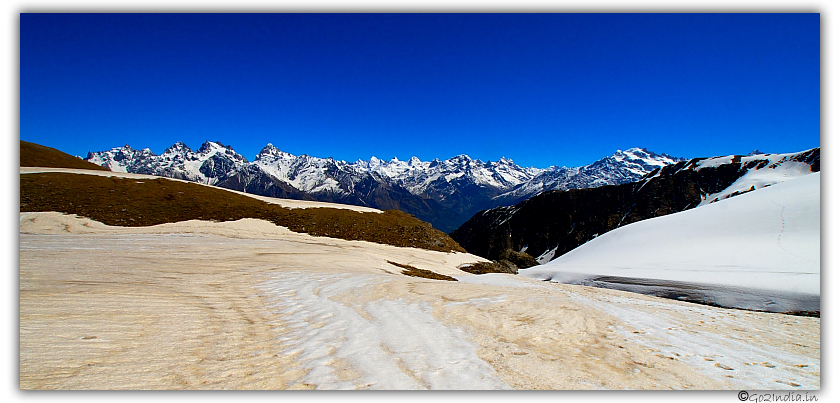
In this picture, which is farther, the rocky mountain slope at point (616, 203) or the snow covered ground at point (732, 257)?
the rocky mountain slope at point (616, 203)

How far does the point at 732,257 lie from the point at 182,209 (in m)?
40.4

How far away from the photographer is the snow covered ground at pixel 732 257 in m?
11.0

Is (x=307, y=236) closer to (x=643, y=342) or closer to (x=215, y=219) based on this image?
(x=215, y=219)

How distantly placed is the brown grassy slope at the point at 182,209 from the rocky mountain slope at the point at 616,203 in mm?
103236

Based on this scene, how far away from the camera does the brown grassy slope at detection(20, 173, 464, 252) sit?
27.0m

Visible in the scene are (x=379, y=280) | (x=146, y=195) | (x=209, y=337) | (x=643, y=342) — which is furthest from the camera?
(x=146, y=195)

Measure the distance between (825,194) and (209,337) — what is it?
41.7ft

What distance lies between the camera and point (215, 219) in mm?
29359

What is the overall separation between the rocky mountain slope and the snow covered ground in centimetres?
10736

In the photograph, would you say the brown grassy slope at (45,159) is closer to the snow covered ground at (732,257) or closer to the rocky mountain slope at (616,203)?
the snow covered ground at (732,257)

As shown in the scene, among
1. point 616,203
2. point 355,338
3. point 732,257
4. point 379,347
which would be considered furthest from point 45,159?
point 616,203

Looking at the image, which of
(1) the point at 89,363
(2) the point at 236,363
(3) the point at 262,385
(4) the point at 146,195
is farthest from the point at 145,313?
(4) the point at 146,195

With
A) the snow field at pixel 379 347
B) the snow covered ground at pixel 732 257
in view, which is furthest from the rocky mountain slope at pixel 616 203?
the snow field at pixel 379 347

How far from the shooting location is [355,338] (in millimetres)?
5219
